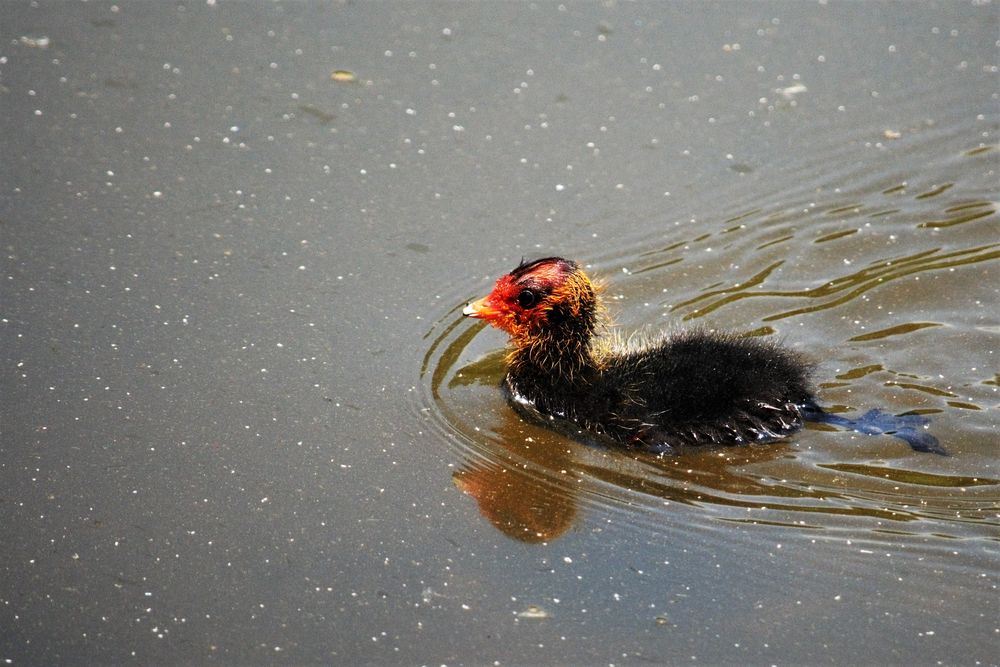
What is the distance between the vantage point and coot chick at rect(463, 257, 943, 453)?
195 inches

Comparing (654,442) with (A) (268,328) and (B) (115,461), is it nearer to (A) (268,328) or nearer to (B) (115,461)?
(A) (268,328)

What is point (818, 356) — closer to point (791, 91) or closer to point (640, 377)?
point (640, 377)

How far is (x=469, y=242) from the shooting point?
19.9ft

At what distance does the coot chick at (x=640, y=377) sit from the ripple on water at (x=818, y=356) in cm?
9

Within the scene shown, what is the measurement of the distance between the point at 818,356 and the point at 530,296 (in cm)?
142

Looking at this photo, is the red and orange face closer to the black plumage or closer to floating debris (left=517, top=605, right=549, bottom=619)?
the black plumage

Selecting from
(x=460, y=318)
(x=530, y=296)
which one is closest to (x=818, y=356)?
(x=530, y=296)

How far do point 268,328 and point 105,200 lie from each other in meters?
1.43

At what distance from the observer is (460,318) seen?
5.59m

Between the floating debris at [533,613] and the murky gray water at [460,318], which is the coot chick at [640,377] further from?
the floating debris at [533,613]

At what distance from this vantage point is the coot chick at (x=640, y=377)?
495 centimetres

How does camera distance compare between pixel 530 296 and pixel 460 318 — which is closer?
pixel 530 296

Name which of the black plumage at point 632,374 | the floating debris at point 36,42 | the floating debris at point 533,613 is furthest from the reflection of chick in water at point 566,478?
the floating debris at point 36,42

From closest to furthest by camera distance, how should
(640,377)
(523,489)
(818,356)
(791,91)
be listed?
1. (523,489)
2. (640,377)
3. (818,356)
4. (791,91)
